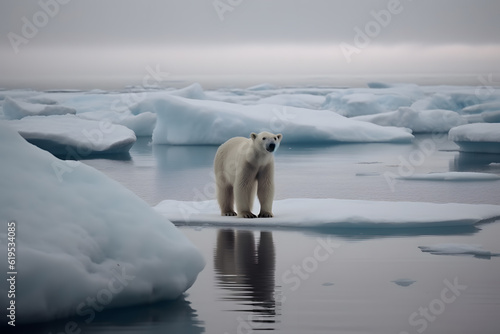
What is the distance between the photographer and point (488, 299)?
15.1ft

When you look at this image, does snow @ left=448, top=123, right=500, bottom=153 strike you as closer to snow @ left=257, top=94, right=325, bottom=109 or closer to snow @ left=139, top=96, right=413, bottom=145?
snow @ left=139, top=96, right=413, bottom=145

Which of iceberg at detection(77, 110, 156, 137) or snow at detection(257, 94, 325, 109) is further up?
snow at detection(257, 94, 325, 109)

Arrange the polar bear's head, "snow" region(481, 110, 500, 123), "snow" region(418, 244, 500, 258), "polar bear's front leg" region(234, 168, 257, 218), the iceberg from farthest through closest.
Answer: the iceberg → "snow" region(481, 110, 500, 123) → "polar bear's front leg" region(234, 168, 257, 218) → the polar bear's head → "snow" region(418, 244, 500, 258)

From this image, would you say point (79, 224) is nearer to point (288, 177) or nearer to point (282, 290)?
point (282, 290)

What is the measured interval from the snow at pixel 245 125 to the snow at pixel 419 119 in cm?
197

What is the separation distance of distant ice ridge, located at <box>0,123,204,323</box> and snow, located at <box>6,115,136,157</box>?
35.1ft

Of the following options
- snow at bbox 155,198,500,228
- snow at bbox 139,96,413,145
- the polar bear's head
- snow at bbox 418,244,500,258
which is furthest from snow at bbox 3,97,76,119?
snow at bbox 418,244,500,258

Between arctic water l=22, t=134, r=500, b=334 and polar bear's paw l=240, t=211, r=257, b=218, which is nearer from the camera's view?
arctic water l=22, t=134, r=500, b=334

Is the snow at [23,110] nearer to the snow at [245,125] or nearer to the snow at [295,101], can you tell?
the snow at [245,125]

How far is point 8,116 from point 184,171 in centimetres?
933

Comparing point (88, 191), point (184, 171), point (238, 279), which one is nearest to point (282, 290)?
point (238, 279)

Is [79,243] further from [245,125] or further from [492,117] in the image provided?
[492,117]

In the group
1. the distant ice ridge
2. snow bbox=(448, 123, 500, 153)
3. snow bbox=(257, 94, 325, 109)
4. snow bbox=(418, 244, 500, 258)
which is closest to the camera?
the distant ice ridge

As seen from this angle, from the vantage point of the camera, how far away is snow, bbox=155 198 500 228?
23.0 ft
